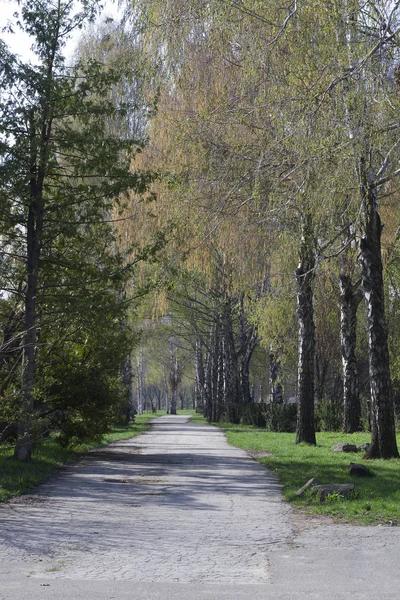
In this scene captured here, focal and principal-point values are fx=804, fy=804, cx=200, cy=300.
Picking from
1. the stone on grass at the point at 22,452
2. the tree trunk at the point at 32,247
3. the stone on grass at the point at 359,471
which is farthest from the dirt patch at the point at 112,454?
the stone on grass at the point at 359,471

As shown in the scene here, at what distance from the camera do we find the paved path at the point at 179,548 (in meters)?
6.05

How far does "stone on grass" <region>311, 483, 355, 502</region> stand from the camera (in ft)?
35.5

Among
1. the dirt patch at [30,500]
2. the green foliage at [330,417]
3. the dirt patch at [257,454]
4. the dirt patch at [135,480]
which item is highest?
the green foliage at [330,417]

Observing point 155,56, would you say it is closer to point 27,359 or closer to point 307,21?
point 307,21

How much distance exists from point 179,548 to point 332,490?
371cm

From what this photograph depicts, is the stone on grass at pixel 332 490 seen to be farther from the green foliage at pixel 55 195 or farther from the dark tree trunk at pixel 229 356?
the dark tree trunk at pixel 229 356

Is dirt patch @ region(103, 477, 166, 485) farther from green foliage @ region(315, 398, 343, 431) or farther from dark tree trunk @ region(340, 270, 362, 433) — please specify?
green foliage @ region(315, 398, 343, 431)

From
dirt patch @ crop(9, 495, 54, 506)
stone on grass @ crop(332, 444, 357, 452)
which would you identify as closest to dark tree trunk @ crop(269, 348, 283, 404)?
stone on grass @ crop(332, 444, 357, 452)

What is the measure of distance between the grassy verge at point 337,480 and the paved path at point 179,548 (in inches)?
18.0

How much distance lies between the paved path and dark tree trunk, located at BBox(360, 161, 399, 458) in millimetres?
4077

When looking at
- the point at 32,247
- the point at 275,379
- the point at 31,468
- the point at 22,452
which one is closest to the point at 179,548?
the point at 31,468

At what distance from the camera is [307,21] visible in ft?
38.2

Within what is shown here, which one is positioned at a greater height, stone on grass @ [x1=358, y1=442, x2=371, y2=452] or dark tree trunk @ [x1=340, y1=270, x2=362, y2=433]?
dark tree trunk @ [x1=340, y1=270, x2=362, y2=433]

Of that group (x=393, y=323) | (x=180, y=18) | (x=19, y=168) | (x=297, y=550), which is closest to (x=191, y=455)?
(x=19, y=168)
